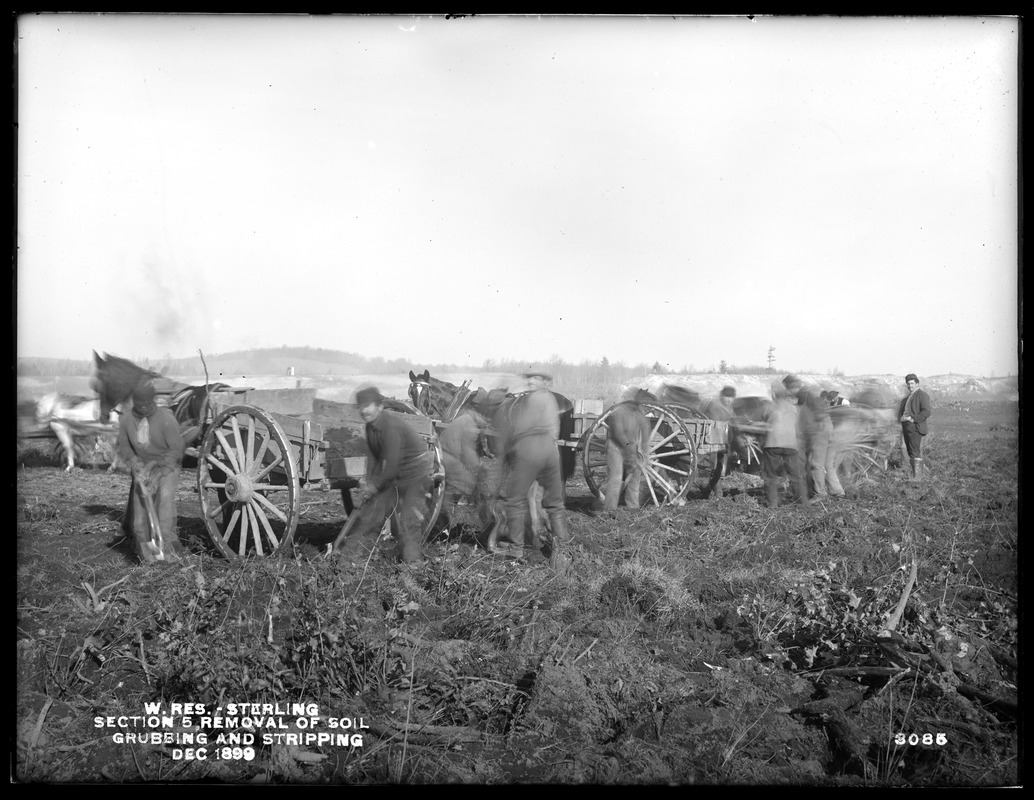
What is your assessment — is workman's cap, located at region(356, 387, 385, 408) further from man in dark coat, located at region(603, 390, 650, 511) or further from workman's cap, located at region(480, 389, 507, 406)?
man in dark coat, located at region(603, 390, 650, 511)

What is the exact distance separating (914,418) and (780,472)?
1367 mm

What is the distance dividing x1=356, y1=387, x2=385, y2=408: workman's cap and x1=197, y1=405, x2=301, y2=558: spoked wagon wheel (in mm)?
531

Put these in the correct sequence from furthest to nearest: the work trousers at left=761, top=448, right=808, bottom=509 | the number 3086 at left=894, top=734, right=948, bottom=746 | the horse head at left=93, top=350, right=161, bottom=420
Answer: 1. the work trousers at left=761, top=448, right=808, bottom=509
2. the horse head at left=93, top=350, right=161, bottom=420
3. the number 3086 at left=894, top=734, right=948, bottom=746

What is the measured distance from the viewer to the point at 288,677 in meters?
3.16

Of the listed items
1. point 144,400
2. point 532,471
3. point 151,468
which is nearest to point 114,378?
point 144,400

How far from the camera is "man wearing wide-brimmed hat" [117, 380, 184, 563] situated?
380cm

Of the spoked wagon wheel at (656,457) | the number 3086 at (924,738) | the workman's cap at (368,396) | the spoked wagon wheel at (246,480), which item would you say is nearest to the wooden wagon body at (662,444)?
the spoked wagon wheel at (656,457)

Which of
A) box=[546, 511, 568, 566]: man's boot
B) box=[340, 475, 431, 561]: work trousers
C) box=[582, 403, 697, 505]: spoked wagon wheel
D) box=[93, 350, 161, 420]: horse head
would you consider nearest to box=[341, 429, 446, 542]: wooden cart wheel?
box=[340, 475, 431, 561]: work trousers

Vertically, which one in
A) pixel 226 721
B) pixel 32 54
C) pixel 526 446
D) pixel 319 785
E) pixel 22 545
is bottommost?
pixel 319 785

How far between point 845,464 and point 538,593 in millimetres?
2703

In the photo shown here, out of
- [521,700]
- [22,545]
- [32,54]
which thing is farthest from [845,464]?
[32,54]

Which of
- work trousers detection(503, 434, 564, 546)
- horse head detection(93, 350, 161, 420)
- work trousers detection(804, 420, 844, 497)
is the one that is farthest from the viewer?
work trousers detection(804, 420, 844, 497)

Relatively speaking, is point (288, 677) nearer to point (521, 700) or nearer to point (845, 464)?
point (521, 700)

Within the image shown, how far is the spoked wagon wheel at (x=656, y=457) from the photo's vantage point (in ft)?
15.7
